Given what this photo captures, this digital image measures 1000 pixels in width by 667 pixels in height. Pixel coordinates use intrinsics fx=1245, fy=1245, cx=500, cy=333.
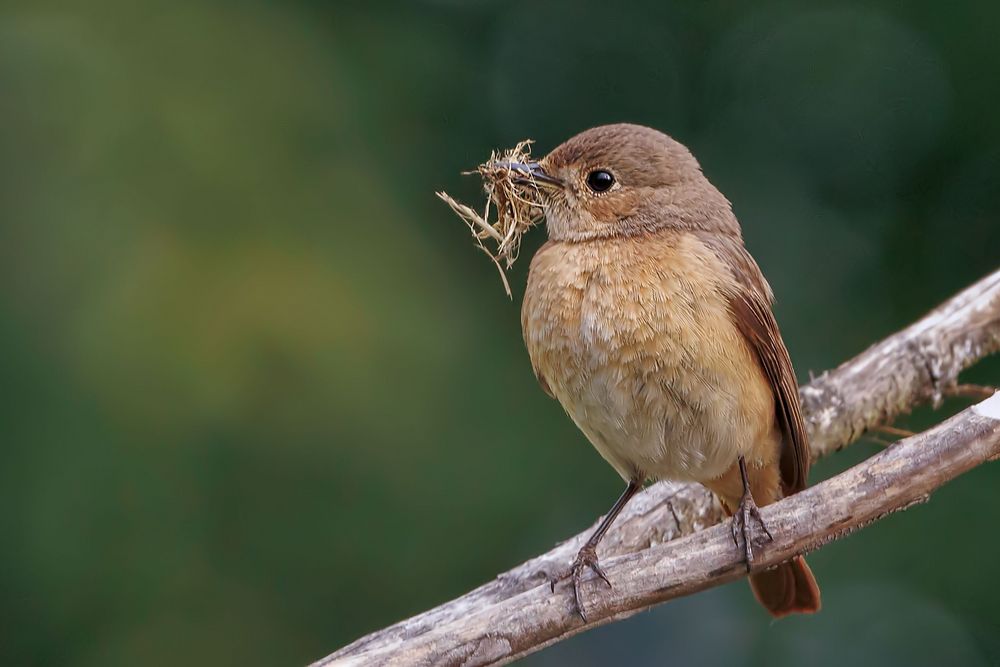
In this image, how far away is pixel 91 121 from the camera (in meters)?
5.22

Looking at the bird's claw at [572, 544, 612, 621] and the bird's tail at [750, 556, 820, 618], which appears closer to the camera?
the bird's claw at [572, 544, 612, 621]

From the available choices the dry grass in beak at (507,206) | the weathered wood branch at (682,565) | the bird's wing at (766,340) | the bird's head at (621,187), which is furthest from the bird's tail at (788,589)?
the dry grass in beak at (507,206)

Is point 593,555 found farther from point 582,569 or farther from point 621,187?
point 621,187

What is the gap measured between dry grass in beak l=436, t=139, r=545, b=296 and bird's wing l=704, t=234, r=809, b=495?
66 centimetres

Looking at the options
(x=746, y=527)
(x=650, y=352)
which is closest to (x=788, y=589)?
(x=746, y=527)

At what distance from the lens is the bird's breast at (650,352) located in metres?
3.72

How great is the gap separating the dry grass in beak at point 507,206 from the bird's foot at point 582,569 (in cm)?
99

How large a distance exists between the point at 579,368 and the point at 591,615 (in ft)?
2.41

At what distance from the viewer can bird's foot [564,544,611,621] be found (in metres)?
3.62

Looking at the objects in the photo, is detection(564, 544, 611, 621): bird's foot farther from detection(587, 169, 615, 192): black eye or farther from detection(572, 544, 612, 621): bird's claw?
detection(587, 169, 615, 192): black eye

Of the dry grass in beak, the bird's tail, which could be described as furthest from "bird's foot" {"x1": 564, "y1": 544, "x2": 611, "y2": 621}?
the dry grass in beak

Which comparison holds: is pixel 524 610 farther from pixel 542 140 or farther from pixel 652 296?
pixel 542 140

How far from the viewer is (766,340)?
156 inches

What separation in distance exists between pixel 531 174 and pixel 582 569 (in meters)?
1.38
